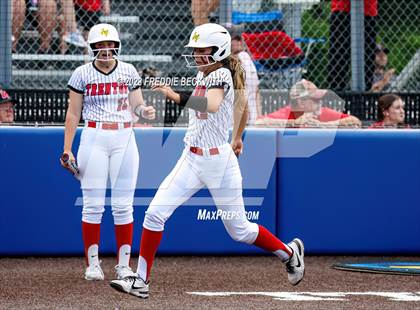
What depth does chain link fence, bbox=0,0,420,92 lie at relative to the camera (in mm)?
10312

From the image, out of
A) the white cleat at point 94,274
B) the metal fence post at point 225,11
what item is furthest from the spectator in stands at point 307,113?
the white cleat at point 94,274

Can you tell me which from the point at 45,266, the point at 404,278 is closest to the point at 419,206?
the point at 404,278

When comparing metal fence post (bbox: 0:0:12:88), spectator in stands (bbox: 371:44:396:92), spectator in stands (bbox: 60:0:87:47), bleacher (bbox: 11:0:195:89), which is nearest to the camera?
metal fence post (bbox: 0:0:12:88)

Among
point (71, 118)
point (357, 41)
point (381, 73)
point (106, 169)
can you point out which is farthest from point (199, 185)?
point (381, 73)

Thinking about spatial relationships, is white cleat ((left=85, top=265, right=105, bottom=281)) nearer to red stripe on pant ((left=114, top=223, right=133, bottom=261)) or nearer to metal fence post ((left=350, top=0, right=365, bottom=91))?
red stripe on pant ((left=114, top=223, right=133, bottom=261))

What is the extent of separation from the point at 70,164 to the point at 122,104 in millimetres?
595

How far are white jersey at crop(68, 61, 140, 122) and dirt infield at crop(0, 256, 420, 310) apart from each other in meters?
1.22

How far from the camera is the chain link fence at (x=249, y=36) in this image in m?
10.3

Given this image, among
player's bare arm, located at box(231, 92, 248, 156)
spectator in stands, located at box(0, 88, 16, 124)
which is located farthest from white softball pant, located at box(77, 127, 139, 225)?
spectator in stands, located at box(0, 88, 16, 124)

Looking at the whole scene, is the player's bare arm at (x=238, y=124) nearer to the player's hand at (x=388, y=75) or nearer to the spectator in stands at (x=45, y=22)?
the spectator in stands at (x=45, y=22)

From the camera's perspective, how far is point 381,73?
37.7 feet

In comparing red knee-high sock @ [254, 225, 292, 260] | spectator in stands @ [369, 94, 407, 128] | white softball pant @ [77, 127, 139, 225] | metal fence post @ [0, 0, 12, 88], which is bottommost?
red knee-high sock @ [254, 225, 292, 260]

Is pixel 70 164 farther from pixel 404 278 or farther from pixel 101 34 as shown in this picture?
pixel 404 278

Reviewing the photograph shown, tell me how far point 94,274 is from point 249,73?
3266 mm
